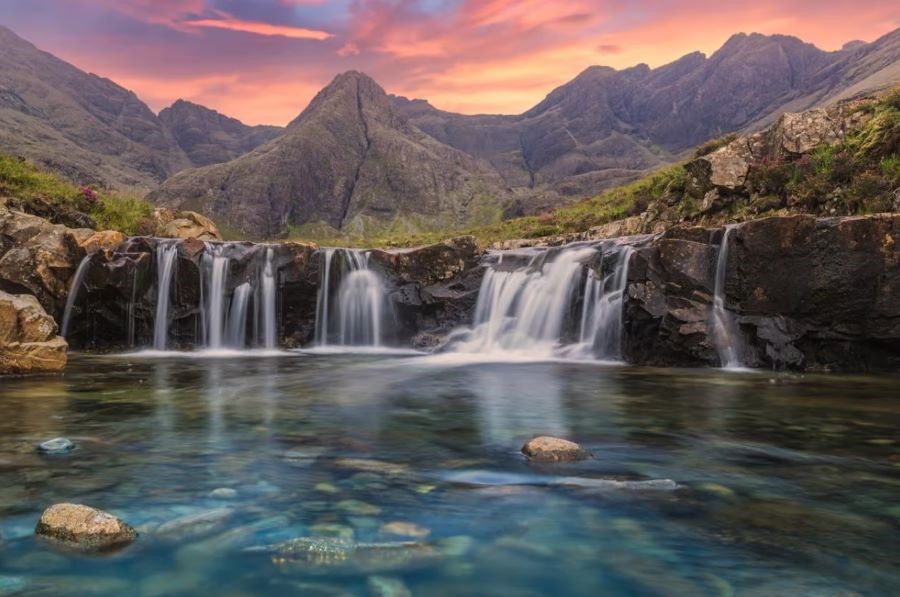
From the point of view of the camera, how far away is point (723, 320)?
19.5 meters

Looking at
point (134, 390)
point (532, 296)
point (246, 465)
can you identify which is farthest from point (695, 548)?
point (532, 296)

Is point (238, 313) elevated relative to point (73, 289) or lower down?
lower down

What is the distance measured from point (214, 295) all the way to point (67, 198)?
11600 millimetres

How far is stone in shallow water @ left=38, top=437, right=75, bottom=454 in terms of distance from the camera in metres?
8.51

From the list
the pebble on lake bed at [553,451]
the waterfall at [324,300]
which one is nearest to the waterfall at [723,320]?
the pebble on lake bed at [553,451]

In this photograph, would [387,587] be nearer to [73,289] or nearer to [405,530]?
[405,530]

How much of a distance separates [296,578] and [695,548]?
11.0 ft

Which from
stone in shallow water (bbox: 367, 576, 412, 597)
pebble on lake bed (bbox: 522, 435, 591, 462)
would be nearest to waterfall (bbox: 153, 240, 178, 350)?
pebble on lake bed (bbox: 522, 435, 591, 462)

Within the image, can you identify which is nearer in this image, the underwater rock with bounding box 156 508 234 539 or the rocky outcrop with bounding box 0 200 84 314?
the underwater rock with bounding box 156 508 234 539

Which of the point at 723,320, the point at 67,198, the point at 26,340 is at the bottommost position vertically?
the point at 26,340

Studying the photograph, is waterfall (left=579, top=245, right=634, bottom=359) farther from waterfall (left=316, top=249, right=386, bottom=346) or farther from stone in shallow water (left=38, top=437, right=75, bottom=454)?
stone in shallow water (left=38, top=437, right=75, bottom=454)

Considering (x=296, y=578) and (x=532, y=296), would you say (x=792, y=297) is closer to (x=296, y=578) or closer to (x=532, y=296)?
(x=532, y=296)

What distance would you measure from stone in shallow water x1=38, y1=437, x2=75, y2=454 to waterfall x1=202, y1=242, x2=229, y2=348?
57.7ft

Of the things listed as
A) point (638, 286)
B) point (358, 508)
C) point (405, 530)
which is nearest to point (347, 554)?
point (405, 530)
